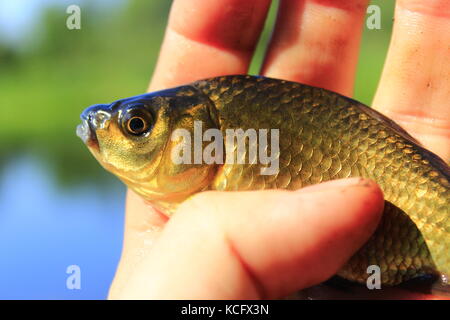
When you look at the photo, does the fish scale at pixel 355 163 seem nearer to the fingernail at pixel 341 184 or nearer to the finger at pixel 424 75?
the fingernail at pixel 341 184

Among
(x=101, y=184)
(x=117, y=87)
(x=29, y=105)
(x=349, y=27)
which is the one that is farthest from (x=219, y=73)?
(x=29, y=105)

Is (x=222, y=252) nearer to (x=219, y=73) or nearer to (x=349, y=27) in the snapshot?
(x=219, y=73)

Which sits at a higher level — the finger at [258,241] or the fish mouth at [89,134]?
the fish mouth at [89,134]

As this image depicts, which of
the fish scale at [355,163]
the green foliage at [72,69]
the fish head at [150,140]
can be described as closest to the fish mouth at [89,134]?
the fish head at [150,140]

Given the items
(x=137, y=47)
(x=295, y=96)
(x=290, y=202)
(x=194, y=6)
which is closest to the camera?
(x=290, y=202)

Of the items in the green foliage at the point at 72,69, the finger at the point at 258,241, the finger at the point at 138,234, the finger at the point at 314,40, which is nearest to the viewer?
the finger at the point at 258,241

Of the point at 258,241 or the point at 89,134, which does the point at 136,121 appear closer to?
the point at 89,134
